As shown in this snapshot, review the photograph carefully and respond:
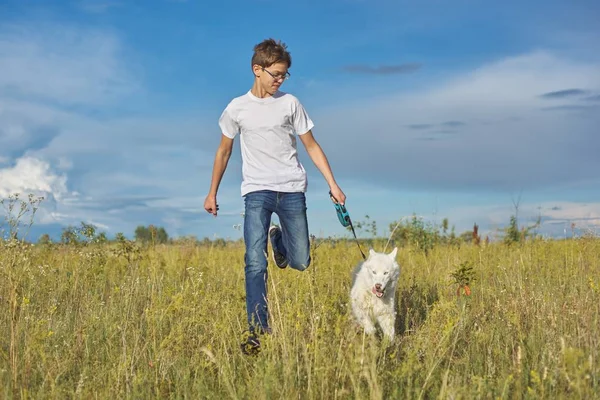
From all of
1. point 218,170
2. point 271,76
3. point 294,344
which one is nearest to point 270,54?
point 271,76

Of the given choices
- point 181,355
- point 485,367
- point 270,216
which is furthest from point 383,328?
point 181,355

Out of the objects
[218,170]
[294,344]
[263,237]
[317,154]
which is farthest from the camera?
[218,170]

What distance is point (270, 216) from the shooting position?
226 inches

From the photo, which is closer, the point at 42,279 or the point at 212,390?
the point at 212,390

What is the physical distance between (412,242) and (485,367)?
29.2 ft

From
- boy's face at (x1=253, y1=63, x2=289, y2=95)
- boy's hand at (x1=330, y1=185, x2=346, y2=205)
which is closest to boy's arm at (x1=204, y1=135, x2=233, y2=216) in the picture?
boy's face at (x1=253, y1=63, x2=289, y2=95)

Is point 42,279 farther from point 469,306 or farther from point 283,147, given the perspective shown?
point 469,306

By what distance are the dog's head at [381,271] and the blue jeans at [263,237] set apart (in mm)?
630

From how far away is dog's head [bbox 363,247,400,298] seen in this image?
570 cm

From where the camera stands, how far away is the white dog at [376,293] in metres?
5.68

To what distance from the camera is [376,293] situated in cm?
569

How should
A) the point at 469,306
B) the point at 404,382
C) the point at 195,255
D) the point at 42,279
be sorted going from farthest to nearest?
1. the point at 195,255
2. the point at 42,279
3. the point at 469,306
4. the point at 404,382

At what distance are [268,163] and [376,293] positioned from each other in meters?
1.59

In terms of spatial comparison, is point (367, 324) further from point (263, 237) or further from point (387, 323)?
point (263, 237)
